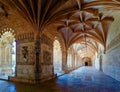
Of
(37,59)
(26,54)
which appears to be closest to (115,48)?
(37,59)

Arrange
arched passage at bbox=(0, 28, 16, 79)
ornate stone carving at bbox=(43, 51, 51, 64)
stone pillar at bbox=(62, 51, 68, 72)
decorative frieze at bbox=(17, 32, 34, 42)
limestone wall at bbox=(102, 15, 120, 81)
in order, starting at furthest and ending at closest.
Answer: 1. stone pillar at bbox=(62, 51, 68, 72)
2. arched passage at bbox=(0, 28, 16, 79)
3. ornate stone carving at bbox=(43, 51, 51, 64)
4. limestone wall at bbox=(102, 15, 120, 81)
5. decorative frieze at bbox=(17, 32, 34, 42)

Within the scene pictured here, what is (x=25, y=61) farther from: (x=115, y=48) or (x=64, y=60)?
(x=64, y=60)

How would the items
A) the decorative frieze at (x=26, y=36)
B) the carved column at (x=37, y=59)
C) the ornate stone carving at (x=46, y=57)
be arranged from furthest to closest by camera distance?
the ornate stone carving at (x=46, y=57), the decorative frieze at (x=26, y=36), the carved column at (x=37, y=59)

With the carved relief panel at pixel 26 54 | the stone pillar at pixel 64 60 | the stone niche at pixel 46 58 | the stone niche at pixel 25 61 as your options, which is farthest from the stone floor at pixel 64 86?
the stone pillar at pixel 64 60

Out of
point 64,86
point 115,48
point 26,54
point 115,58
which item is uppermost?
point 115,48

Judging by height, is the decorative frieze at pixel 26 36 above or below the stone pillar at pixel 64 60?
above

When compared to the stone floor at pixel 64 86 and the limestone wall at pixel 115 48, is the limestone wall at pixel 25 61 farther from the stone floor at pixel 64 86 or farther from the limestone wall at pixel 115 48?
the limestone wall at pixel 115 48

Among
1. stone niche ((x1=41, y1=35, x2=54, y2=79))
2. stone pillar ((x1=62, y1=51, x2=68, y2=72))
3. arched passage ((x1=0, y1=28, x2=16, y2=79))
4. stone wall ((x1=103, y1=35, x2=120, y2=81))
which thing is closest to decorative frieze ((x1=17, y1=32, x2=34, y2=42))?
stone niche ((x1=41, y1=35, x2=54, y2=79))

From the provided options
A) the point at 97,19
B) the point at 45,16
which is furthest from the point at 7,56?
the point at 97,19

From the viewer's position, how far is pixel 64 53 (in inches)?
675

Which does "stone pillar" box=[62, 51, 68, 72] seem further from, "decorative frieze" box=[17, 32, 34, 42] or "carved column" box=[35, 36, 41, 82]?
"decorative frieze" box=[17, 32, 34, 42]

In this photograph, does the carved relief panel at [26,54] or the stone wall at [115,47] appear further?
the stone wall at [115,47]

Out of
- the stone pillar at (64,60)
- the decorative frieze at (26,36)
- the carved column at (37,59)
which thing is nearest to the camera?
the carved column at (37,59)

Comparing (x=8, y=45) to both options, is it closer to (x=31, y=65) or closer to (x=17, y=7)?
(x=31, y=65)
